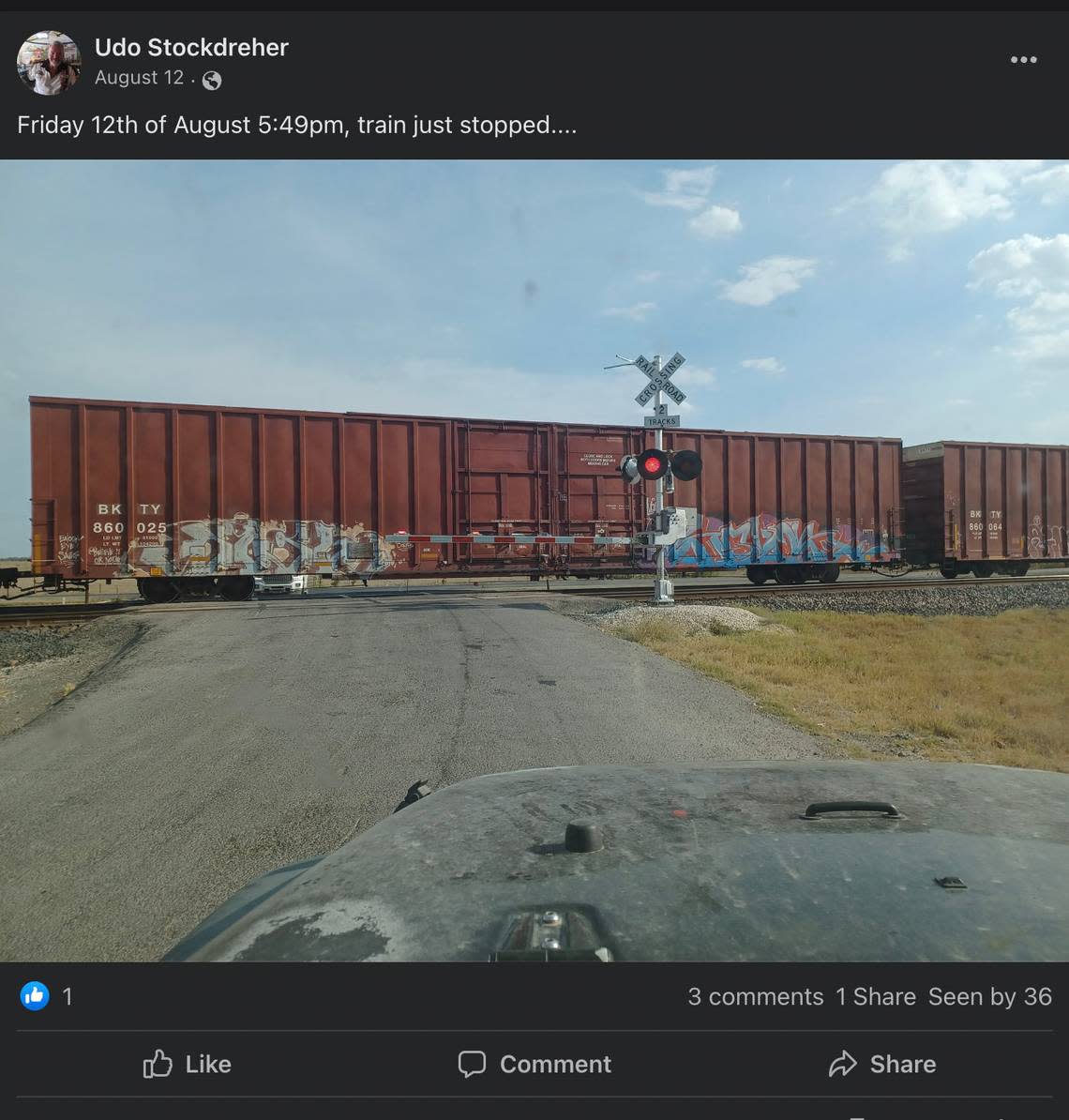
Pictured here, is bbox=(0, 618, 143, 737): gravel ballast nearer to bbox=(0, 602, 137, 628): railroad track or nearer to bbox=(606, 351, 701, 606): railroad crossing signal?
bbox=(0, 602, 137, 628): railroad track

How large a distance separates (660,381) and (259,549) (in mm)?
9159

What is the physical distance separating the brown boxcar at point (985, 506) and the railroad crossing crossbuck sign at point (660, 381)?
12.2m

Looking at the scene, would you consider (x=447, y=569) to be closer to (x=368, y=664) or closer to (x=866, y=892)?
(x=368, y=664)

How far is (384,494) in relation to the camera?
16062 millimetres

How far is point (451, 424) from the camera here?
650 inches

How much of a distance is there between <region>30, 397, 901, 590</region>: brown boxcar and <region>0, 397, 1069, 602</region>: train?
0.13ft

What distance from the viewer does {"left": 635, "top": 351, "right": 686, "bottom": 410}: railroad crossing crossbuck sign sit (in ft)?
41.7

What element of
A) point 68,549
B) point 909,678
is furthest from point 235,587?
point 909,678

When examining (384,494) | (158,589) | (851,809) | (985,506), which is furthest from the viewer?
(985,506)
